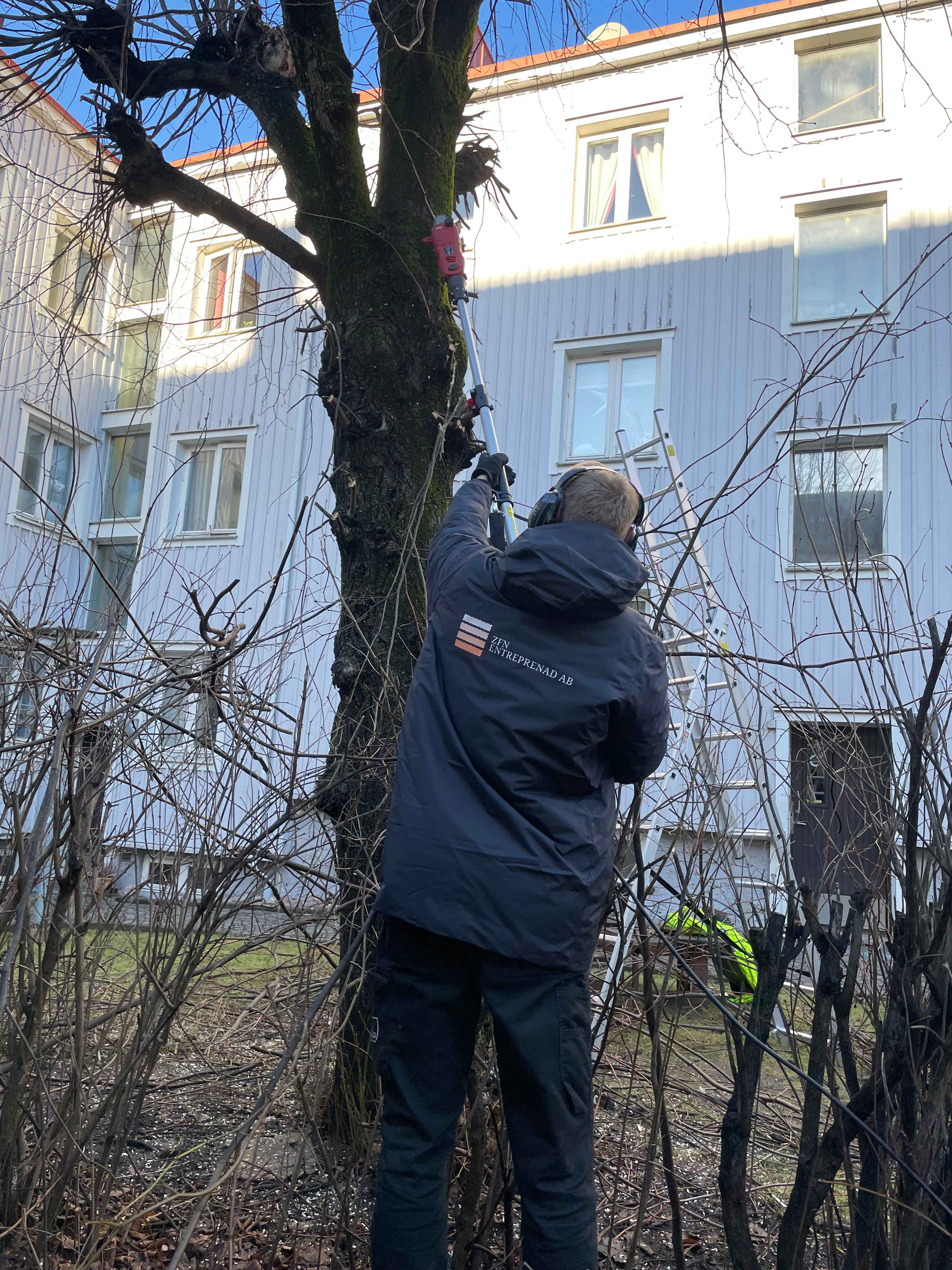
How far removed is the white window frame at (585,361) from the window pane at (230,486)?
4.70 m

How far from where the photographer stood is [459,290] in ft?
12.3

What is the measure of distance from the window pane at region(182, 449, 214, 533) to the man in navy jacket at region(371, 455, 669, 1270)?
13.1 metres

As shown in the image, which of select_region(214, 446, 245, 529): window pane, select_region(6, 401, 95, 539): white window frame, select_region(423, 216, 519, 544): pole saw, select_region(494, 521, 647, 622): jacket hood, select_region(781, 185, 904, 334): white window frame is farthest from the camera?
select_region(214, 446, 245, 529): window pane

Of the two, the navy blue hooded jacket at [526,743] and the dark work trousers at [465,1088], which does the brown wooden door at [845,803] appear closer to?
the navy blue hooded jacket at [526,743]

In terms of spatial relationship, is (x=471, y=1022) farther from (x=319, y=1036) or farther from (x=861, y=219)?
(x=861, y=219)

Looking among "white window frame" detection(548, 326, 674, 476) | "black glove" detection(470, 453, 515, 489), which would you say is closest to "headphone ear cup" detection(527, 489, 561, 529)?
"black glove" detection(470, 453, 515, 489)

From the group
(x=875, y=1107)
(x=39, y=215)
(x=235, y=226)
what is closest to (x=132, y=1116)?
(x=875, y=1107)

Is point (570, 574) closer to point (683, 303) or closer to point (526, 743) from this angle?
point (526, 743)

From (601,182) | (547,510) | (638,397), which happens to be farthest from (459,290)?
(601,182)

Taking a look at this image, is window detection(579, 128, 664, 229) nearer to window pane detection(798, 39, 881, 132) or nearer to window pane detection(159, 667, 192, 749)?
window pane detection(798, 39, 881, 132)

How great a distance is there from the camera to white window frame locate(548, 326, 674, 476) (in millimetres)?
12234

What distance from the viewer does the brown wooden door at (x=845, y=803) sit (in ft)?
7.79

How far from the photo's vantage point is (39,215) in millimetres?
5641

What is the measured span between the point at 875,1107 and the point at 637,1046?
624 millimetres
